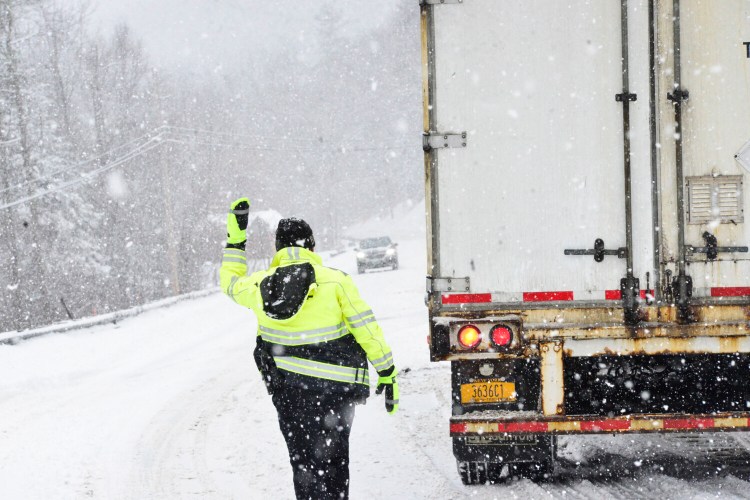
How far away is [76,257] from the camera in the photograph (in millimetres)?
36031

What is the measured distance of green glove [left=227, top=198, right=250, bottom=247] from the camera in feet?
15.8

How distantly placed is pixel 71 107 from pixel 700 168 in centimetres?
4080

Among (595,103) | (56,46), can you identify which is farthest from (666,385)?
(56,46)

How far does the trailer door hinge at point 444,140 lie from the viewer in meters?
5.10

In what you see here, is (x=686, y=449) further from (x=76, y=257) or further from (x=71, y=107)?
(x=71, y=107)

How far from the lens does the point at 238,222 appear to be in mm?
4824

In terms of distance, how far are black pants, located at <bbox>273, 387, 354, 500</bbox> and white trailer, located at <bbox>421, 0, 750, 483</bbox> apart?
84 centimetres

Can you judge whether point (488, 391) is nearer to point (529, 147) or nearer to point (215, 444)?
point (529, 147)

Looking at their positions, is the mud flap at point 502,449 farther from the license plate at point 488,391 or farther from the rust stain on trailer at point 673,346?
the rust stain on trailer at point 673,346

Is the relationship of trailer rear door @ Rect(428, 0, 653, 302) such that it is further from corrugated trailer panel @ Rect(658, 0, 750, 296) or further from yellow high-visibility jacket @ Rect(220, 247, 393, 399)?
yellow high-visibility jacket @ Rect(220, 247, 393, 399)

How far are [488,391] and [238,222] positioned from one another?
1.85m

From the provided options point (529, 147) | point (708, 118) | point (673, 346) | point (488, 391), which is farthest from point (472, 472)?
point (708, 118)

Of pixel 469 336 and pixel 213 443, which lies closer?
pixel 469 336

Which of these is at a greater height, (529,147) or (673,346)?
(529,147)
